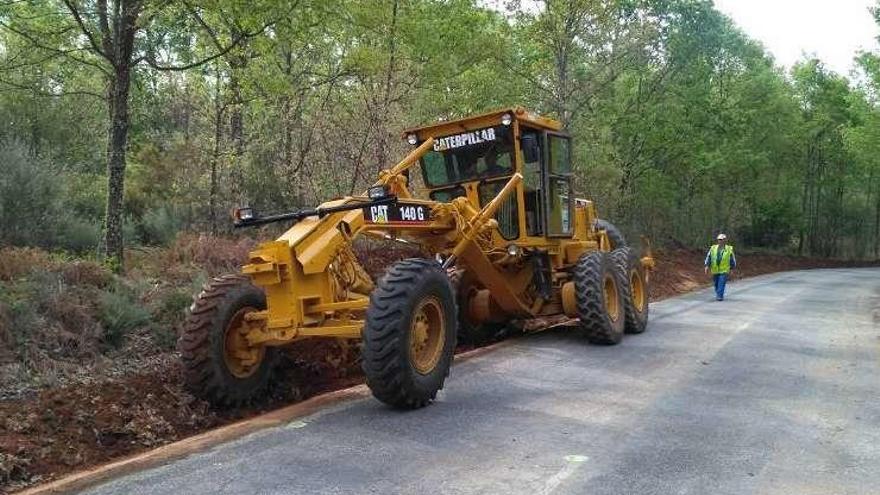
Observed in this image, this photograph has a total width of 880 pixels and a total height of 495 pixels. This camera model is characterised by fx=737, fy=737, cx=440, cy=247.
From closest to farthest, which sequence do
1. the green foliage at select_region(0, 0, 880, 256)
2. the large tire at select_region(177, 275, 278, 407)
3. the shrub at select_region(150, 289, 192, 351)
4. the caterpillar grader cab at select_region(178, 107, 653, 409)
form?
the caterpillar grader cab at select_region(178, 107, 653, 409) < the large tire at select_region(177, 275, 278, 407) < the shrub at select_region(150, 289, 192, 351) < the green foliage at select_region(0, 0, 880, 256)

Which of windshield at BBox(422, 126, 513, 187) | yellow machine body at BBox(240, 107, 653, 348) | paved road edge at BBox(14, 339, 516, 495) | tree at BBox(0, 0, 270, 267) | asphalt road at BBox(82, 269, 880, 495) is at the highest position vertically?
tree at BBox(0, 0, 270, 267)

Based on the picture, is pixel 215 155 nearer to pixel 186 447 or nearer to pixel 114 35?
pixel 114 35

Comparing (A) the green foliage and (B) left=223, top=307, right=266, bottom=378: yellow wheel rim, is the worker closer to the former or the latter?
(A) the green foliage

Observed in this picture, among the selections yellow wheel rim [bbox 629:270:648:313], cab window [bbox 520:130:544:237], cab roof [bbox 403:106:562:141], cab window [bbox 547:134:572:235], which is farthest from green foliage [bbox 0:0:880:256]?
yellow wheel rim [bbox 629:270:648:313]

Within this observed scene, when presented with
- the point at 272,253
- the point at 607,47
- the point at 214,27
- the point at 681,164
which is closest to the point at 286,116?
the point at 214,27

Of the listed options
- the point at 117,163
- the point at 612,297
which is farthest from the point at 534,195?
the point at 117,163

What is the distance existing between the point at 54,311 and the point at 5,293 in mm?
481

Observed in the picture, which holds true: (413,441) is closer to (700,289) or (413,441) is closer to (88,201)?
(88,201)

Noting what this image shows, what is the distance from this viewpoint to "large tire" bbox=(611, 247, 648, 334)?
10.6m

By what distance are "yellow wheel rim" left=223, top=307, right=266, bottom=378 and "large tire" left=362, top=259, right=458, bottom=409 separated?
4.35 ft

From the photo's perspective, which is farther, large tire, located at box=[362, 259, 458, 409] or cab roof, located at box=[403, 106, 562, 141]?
cab roof, located at box=[403, 106, 562, 141]

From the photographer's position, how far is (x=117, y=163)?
31.5ft

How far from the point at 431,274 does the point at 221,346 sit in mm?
1877

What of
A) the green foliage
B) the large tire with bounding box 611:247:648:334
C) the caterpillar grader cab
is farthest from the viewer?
the green foliage
